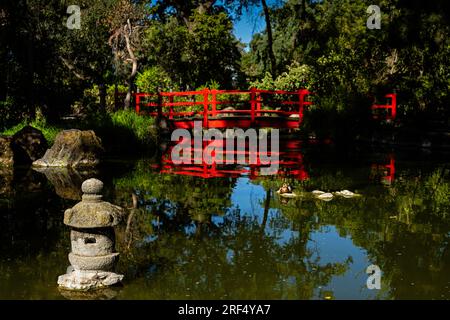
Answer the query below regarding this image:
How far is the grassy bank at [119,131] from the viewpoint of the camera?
55.8ft

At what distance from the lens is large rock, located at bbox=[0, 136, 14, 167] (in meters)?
14.0

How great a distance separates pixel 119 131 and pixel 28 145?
10.2ft

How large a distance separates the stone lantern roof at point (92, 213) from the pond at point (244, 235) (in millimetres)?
617

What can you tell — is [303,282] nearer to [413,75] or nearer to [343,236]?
[343,236]

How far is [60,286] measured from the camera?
498 centimetres

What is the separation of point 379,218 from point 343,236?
3.72 ft

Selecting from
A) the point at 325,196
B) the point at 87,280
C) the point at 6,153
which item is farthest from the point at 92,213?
the point at 6,153

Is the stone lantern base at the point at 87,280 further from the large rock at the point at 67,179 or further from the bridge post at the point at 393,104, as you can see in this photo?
the bridge post at the point at 393,104

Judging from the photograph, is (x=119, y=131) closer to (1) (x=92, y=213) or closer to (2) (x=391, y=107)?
(2) (x=391, y=107)

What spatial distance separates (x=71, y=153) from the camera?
1399cm

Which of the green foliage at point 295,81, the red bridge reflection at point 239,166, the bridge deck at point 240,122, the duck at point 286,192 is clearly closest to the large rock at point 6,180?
the red bridge reflection at point 239,166

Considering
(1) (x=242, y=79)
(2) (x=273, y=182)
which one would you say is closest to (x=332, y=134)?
(2) (x=273, y=182)

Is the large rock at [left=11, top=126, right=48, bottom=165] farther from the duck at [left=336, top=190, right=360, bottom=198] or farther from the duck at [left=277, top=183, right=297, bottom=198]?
the duck at [left=336, top=190, right=360, bottom=198]

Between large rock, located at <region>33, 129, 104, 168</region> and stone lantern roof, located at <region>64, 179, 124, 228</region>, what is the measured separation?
914 cm
